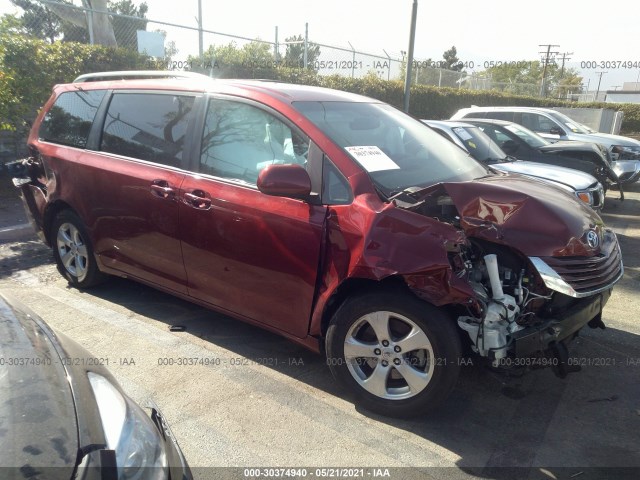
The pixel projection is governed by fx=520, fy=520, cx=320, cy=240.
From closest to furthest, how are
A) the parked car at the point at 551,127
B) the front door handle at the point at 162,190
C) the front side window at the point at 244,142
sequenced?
the front side window at the point at 244,142 < the front door handle at the point at 162,190 < the parked car at the point at 551,127

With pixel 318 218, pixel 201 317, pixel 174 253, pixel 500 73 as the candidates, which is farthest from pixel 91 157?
pixel 500 73

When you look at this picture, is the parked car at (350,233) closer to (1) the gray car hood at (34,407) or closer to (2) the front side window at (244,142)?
(2) the front side window at (244,142)

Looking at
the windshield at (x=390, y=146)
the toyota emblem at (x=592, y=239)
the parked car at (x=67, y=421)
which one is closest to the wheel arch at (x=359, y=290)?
the windshield at (x=390, y=146)

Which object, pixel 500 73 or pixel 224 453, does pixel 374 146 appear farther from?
pixel 500 73

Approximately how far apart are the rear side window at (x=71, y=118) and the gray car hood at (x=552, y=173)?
4.87 meters

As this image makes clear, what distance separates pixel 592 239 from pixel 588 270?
25 centimetres

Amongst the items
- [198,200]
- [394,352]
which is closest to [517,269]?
[394,352]

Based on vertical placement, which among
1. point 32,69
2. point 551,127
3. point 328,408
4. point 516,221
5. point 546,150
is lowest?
point 328,408

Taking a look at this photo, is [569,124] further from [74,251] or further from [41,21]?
[41,21]

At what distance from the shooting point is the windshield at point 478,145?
7.20 m

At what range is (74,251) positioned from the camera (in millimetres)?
4680

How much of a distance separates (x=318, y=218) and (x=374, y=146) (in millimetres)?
714

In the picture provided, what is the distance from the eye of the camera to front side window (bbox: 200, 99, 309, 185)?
3311 mm

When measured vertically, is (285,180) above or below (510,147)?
above
